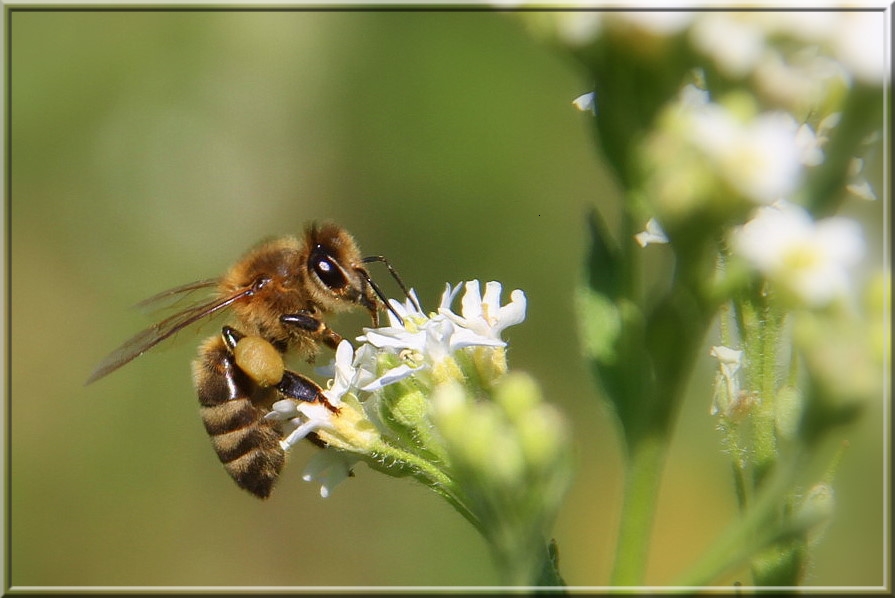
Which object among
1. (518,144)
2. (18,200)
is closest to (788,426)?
(518,144)

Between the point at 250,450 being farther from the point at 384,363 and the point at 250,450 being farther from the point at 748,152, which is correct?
the point at 748,152

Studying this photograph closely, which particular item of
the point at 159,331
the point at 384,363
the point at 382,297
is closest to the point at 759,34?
the point at 384,363

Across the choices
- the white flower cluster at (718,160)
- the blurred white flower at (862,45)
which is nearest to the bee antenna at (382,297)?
the white flower cluster at (718,160)

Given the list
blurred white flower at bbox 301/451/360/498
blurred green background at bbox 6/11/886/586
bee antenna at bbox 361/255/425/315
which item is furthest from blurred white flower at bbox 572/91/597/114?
blurred green background at bbox 6/11/886/586

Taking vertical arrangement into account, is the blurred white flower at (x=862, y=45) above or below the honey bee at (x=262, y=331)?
above

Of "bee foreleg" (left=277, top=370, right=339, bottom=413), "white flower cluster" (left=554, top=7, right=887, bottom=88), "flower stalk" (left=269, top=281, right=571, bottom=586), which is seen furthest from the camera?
"bee foreleg" (left=277, top=370, right=339, bottom=413)

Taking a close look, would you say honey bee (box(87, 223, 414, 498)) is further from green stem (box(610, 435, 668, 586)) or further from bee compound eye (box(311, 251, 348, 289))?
green stem (box(610, 435, 668, 586))

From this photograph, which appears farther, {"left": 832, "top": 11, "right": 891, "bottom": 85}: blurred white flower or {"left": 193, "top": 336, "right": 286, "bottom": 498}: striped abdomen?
{"left": 193, "top": 336, "right": 286, "bottom": 498}: striped abdomen

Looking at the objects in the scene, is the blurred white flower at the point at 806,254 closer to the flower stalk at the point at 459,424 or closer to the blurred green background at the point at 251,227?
the flower stalk at the point at 459,424

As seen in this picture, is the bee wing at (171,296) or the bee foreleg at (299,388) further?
the bee wing at (171,296)
